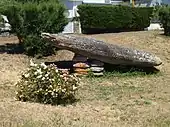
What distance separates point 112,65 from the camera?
552 inches

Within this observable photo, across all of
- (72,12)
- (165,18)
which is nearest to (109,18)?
(165,18)

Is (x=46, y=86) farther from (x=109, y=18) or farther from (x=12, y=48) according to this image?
(x=109, y=18)

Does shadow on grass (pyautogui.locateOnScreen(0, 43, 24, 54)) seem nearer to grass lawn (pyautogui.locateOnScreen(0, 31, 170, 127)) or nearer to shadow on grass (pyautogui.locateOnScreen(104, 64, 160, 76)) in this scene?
grass lawn (pyautogui.locateOnScreen(0, 31, 170, 127))

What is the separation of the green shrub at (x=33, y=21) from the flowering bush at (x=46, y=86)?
633 cm

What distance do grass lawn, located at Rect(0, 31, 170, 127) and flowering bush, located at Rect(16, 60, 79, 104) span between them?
10.0 inches

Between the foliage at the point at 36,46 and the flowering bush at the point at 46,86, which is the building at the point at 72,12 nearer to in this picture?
the foliage at the point at 36,46

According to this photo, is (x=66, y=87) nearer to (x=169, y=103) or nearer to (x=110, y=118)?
(x=110, y=118)

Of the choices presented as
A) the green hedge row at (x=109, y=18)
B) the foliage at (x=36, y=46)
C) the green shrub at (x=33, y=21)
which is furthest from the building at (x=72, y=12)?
the foliage at (x=36, y=46)

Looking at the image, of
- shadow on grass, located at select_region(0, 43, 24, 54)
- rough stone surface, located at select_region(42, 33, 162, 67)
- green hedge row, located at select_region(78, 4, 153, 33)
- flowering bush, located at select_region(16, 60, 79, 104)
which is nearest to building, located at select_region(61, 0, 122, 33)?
green hedge row, located at select_region(78, 4, 153, 33)

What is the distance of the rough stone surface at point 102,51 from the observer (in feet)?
43.8

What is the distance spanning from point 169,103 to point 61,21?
23.8ft

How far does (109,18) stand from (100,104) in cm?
1604

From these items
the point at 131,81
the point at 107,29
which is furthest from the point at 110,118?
the point at 107,29

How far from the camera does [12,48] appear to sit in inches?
675
